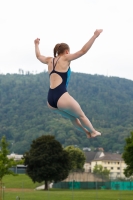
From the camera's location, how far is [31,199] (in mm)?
55844

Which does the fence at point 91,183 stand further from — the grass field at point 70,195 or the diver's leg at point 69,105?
the diver's leg at point 69,105

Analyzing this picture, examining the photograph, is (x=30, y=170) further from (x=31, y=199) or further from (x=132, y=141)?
(x=31, y=199)

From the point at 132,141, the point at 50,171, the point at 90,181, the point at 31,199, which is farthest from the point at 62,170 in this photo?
the point at 31,199

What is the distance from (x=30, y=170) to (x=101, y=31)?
8229 cm

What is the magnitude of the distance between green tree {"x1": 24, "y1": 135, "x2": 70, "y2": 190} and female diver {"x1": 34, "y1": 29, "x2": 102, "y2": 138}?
263 ft

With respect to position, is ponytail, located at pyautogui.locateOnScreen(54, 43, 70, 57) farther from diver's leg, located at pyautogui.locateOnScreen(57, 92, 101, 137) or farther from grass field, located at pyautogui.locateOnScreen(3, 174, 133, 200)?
grass field, located at pyautogui.locateOnScreen(3, 174, 133, 200)

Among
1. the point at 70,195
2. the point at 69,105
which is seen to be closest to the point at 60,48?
the point at 69,105

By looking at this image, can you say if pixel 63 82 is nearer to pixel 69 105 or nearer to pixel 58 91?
pixel 58 91

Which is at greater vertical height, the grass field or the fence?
the fence

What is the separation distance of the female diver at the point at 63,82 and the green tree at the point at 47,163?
3157 inches

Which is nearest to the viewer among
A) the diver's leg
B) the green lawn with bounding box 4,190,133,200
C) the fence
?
the diver's leg

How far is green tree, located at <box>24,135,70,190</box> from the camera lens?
88312mm

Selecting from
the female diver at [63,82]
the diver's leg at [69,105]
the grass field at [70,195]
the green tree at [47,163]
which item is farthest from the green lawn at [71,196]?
the diver's leg at [69,105]

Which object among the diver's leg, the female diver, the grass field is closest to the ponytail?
the female diver
